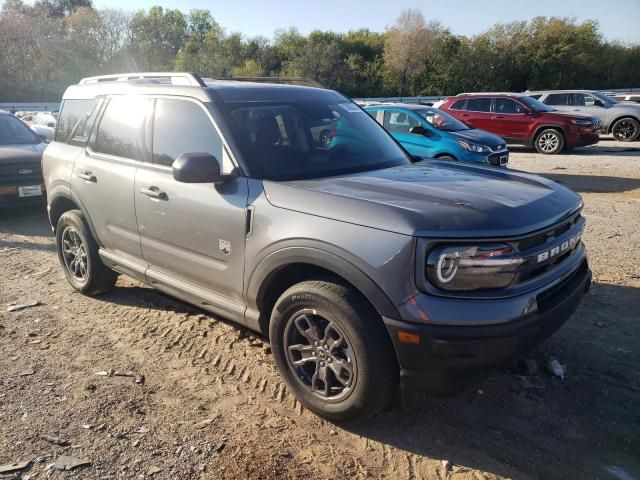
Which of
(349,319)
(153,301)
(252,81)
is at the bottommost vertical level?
(153,301)

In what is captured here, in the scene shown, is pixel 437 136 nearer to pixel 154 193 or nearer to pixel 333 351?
pixel 154 193

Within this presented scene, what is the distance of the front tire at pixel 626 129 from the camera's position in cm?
1741

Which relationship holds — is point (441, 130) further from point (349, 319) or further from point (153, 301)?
point (349, 319)

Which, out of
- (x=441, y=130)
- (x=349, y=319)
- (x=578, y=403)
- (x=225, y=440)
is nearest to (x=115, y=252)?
(x=225, y=440)

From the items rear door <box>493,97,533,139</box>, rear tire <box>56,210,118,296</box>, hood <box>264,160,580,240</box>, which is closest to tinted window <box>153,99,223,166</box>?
hood <box>264,160,580,240</box>

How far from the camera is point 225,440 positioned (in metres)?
3.01

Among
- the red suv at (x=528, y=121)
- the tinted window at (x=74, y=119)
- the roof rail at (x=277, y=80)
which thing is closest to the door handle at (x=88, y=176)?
the tinted window at (x=74, y=119)

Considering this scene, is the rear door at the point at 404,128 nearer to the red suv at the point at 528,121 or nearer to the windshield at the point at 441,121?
the windshield at the point at 441,121

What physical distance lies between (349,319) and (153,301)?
2830 mm

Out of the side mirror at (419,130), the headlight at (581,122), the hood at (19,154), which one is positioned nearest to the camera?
the hood at (19,154)

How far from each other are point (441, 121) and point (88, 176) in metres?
7.72

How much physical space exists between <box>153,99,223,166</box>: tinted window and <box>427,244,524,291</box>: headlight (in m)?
1.67

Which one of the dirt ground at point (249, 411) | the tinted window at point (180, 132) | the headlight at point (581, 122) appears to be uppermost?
the tinted window at point (180, 132)

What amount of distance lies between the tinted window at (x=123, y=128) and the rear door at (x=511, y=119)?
43.4ft
